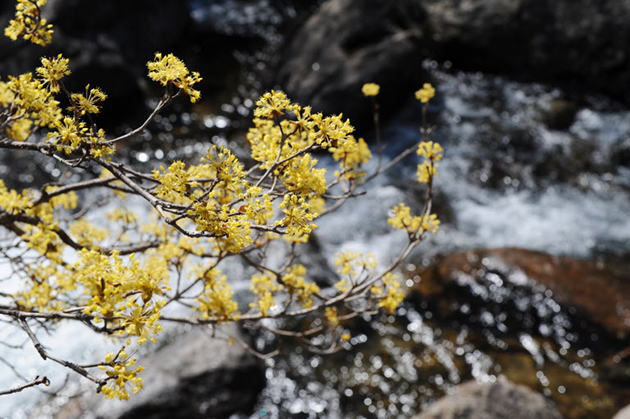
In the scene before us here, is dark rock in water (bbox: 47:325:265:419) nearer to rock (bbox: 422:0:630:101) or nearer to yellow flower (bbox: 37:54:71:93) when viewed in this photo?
yellow flower (bbox: 37:54:71:93)

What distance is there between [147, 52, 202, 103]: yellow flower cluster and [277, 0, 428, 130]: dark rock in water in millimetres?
6722

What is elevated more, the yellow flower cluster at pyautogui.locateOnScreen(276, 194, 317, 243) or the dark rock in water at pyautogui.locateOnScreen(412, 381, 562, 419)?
the yellow flower cluster at pyautogui.locateOnScreen(276, 194, 317, 243)

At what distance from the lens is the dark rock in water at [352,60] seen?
8523 mm

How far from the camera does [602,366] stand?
5211mm

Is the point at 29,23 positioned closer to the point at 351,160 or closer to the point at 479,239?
the point at 351,160

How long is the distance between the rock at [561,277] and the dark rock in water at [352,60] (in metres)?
3.25

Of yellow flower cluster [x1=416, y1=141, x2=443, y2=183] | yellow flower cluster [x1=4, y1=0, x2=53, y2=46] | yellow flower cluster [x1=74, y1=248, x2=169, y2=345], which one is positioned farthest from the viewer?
yellow flower cluster [x1=416, y1=141, x2=443, y2=183]

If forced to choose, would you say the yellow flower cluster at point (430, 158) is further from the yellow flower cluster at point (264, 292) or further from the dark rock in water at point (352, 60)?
the dark rock in water at point (352, 60)

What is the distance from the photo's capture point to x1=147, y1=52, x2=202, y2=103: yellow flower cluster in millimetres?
1665

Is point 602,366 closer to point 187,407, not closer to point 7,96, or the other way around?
point 187,407

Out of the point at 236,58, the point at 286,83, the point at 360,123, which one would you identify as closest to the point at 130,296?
the point at 360,123

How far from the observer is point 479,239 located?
Answer: 23.0 ft

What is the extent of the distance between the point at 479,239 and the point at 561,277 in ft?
4.32

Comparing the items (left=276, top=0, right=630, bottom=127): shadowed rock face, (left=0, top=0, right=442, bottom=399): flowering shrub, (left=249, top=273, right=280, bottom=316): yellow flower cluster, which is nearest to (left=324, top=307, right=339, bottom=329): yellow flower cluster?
(left=0, top=0, right=442, bottom=399): flowering shrub
